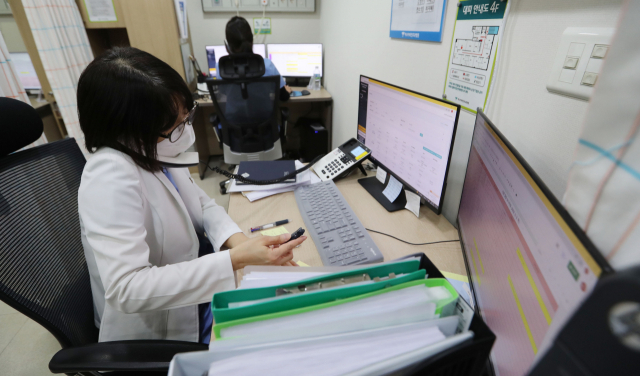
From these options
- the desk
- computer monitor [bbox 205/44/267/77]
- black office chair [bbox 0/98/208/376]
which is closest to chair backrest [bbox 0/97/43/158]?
black office chair [bbox 0/98/208/376]

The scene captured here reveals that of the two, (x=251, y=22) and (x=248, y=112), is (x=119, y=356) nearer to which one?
(x=248, y=112)

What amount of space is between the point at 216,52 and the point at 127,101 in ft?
8.65

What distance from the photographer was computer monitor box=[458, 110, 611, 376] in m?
0.31

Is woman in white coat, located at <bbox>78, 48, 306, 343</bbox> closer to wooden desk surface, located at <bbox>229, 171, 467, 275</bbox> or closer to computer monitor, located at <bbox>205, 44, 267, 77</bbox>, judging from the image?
wooden desk surface, located at <bbox>229, 171, 467, 275</bbox>

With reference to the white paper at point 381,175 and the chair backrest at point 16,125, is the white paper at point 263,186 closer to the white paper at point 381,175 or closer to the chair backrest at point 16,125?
the white paper at point 381,175

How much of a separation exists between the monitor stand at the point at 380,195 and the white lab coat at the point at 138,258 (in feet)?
2.11

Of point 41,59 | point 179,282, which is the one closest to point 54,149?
point 179,282

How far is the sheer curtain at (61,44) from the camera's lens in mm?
2152

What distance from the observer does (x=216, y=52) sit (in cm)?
302

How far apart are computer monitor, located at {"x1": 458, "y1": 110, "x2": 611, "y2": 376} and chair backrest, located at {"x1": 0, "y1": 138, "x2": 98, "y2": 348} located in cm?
96

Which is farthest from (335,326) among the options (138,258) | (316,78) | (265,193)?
(316,78)

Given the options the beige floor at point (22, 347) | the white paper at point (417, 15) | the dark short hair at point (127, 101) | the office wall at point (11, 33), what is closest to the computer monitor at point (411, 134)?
the white paper at point (417, 15)

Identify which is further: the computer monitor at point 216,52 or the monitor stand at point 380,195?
the computer monitor at point 216,52

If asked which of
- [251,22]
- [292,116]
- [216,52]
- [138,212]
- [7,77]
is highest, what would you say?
[251,22]
